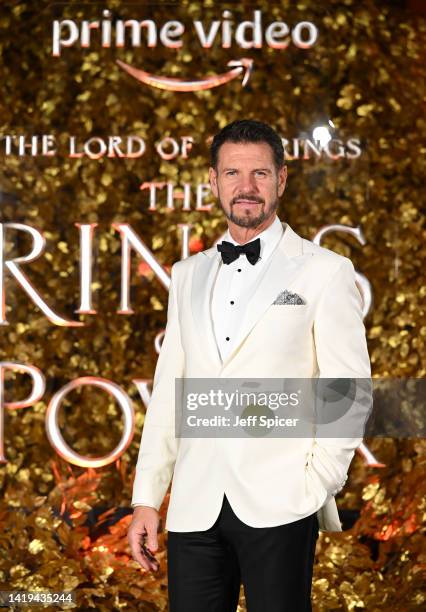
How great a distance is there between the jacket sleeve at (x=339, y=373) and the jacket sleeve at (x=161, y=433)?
356mm

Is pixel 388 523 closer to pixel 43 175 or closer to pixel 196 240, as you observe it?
pixel 196 240

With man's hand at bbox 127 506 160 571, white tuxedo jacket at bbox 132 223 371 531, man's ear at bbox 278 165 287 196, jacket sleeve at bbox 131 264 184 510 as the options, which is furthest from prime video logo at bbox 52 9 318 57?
man's hand at bbox 127 506 160 571

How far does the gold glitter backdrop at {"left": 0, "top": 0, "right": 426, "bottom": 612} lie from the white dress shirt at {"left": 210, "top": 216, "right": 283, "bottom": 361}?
4.08ft

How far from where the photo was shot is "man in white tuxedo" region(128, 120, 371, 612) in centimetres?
210

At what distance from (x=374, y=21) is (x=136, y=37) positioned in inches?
35.4

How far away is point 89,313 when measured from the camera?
11.9ft

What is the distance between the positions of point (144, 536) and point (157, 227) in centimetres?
165

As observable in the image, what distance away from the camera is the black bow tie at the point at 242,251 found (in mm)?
2355

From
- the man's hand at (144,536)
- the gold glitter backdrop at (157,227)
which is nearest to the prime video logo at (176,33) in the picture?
the gold glitter backdrop at (157,227)

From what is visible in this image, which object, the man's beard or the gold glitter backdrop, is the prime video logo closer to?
the gold glitter backdrop

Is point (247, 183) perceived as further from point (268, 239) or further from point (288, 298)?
point (288, 298)

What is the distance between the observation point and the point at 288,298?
2219mm

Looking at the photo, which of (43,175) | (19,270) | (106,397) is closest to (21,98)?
(43,175)

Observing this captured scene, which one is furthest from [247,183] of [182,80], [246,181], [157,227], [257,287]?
[182,80]
